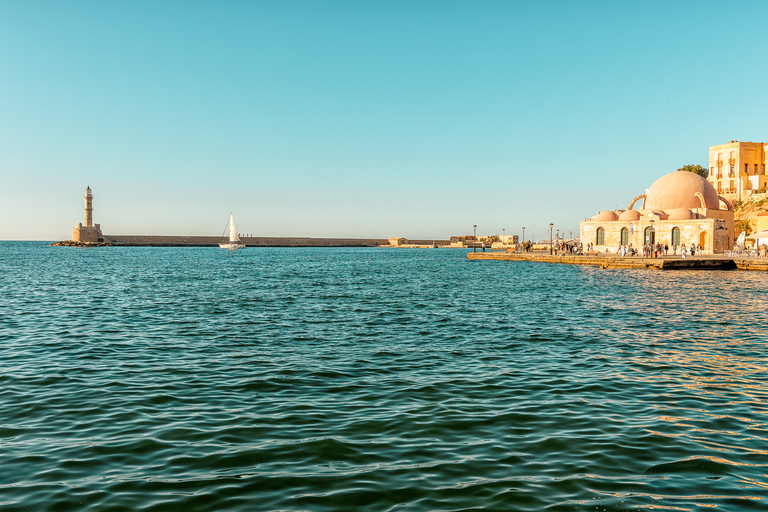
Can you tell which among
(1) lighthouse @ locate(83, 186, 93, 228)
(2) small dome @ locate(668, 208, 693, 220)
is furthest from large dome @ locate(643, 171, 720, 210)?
(1) lighthouse @ locate(83, 186, 93, 228)

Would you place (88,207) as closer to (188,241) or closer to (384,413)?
(188,241)

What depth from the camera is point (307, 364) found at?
12.0 meters

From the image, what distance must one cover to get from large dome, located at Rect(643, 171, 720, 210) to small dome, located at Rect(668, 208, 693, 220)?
68.4 inches

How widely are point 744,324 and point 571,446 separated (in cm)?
1408

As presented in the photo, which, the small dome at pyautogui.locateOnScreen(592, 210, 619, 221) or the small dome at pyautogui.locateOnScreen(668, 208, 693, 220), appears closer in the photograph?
the small dome at pyautogui.locateOnScreen(668, 208, 693, 220)

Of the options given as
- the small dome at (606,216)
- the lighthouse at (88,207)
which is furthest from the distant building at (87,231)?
the small dome at (606,216)

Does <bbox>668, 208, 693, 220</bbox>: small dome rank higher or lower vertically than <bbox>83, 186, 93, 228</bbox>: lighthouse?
lower

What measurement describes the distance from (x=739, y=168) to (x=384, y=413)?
103378mm

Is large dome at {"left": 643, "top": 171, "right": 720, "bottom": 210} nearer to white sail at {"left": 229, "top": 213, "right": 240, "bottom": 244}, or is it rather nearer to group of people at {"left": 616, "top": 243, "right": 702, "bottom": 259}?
group of people at {"left": 616, "top": 243, "right": 702, "bottom": 259}

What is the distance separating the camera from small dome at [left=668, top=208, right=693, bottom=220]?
185 ft

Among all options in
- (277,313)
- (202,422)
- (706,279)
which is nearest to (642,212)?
(706,279)

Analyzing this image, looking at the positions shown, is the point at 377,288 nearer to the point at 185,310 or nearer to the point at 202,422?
the point at 185,310

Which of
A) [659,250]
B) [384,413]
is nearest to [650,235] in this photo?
[659,250]

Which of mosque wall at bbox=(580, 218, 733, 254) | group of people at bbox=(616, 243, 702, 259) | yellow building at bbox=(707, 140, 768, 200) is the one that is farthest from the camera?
yellow building at bbox=(707, 140, 768, 200)
